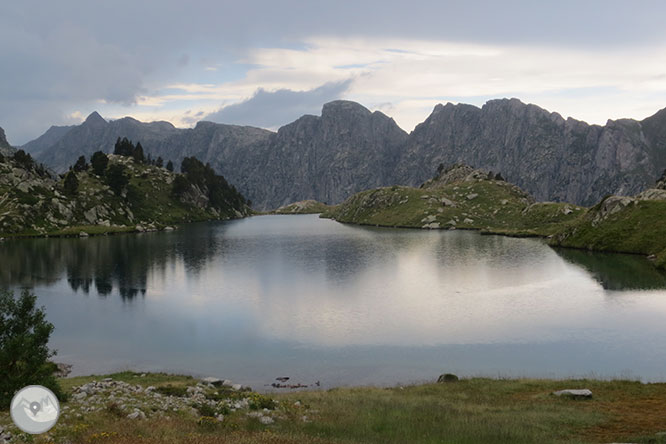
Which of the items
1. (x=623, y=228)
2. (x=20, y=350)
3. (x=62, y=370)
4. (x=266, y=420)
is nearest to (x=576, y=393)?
(x=266, y=420)

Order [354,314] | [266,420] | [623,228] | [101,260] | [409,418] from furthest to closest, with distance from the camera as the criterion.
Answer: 1. [623,228]
2. [101,260]
3. [354,314]
4. [409,418]
5. [266,420]

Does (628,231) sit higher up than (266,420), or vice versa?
(628,231)

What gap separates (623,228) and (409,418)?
119690 mm

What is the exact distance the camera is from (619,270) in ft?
315

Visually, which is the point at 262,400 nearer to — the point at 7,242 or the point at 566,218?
the point at 7,242

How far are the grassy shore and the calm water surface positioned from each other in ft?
30.6

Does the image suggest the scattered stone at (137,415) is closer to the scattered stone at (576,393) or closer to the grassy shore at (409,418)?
the grassy shore at (409,418)

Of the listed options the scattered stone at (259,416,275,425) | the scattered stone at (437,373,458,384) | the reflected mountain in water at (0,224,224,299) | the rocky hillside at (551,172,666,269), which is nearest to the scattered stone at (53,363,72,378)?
the scattered stone at (259,416,275,425)

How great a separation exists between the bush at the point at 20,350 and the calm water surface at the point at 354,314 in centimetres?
1769

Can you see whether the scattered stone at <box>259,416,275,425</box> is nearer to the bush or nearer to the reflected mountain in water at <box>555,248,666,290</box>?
the bush

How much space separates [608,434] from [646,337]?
36.0 m

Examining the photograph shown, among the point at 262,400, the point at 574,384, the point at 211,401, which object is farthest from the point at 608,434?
the point at 211,401

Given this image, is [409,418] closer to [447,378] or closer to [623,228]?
[447,378]

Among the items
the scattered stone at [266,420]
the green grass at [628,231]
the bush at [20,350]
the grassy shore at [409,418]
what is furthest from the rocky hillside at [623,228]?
the bush at [20,350]
